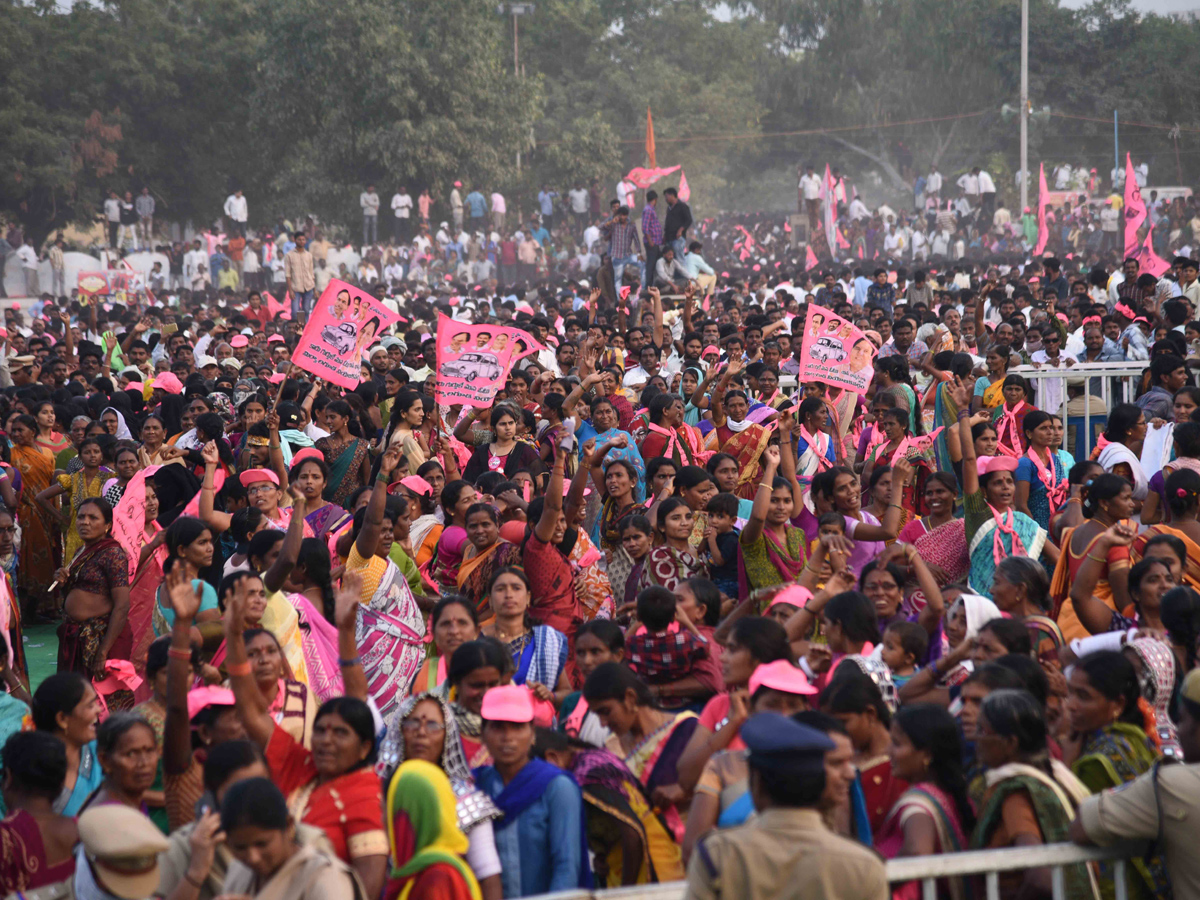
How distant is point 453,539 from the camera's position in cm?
632

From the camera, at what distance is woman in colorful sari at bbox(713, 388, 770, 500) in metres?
8.12

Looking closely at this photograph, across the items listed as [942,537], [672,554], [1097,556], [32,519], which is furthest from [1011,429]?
[32,519]

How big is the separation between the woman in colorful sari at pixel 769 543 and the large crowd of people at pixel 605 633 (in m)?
0.02

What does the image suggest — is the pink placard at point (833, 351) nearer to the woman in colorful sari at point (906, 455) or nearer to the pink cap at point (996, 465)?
the woman in colorful sari at point (906, 455)

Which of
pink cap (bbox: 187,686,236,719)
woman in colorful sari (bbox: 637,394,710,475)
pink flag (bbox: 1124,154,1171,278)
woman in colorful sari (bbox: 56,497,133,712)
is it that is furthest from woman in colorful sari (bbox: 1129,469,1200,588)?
pink flag (bbox: 1124,154,1171,278)

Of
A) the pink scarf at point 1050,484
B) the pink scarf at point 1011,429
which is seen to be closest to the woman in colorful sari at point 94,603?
the pink scarf at point 1050,484

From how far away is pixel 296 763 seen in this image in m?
3.88

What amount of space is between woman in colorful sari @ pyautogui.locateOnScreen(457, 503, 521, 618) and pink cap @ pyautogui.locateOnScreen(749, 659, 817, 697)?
2094mm

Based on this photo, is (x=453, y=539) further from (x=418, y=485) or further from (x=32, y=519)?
(x=32, y=519)

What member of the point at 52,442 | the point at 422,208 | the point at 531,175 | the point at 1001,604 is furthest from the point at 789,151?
the point at 1001,604

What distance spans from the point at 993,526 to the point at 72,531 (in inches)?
214

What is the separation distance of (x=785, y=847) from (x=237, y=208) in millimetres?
31918

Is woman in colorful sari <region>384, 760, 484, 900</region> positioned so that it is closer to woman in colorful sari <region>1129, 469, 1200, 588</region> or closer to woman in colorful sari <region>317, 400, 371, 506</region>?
woman in colorful sari <region>1129, 469, 1200, 588</region>

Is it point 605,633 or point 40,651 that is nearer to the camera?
point 605,633
